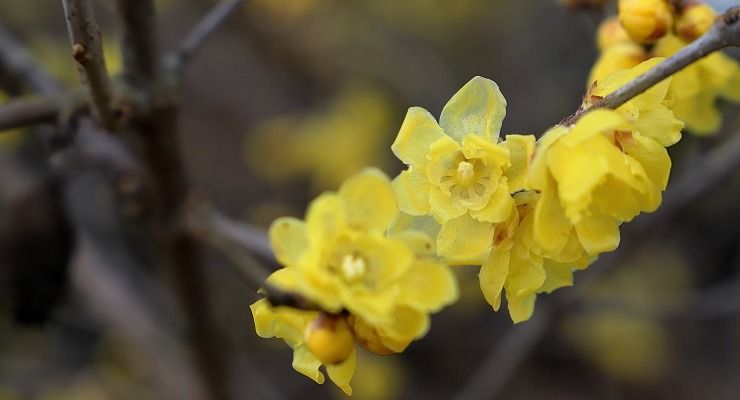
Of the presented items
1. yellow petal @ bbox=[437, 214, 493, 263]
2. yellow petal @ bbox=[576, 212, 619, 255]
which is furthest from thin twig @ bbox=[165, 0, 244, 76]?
yellow petal @ bbox=[576, 212, 619, 255]

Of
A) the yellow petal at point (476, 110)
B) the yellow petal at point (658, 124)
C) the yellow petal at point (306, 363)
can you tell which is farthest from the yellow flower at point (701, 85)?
the yellow petal at point (306, 363)

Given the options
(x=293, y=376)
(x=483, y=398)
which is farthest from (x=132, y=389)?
(x=483, y=398)

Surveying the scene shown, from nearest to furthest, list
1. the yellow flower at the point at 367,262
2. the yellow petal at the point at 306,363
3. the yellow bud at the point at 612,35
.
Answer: the yellow flower at the point at 367,262 < the yellow petal at the point at 306,363 < the yellow bud at the point at 612,35

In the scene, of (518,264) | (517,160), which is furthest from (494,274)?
(517,160)

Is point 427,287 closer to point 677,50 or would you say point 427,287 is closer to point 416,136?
point 416,136

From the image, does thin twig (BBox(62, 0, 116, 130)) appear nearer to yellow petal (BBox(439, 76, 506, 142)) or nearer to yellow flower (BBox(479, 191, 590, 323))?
yellow petal (BBox(439, 76, 506, 142))

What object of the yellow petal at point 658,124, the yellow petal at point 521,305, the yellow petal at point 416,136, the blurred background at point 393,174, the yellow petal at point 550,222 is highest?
the yellow petal at point 416,136

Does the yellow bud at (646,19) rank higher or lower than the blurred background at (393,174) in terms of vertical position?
higher

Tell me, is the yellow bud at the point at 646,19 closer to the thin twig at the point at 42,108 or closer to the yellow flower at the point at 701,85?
the yellow flower at the point at 701,85

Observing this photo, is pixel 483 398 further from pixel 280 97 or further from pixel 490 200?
pixel 280 97

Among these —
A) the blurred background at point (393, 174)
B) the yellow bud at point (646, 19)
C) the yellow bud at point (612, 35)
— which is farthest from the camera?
the blurred background at point (393, 174)
